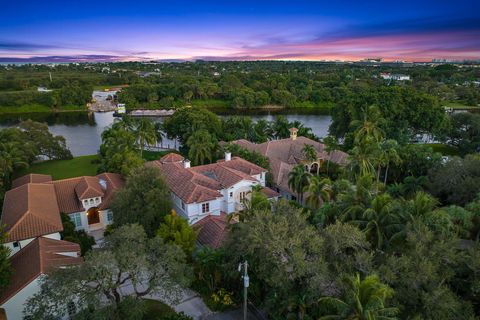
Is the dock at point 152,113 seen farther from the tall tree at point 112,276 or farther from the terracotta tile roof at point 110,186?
the tall tree at point 112,276

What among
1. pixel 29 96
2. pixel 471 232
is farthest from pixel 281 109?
pixel 471 232

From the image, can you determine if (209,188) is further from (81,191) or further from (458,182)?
(458,182)

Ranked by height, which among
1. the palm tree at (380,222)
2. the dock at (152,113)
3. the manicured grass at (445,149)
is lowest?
the dock at (152,113)

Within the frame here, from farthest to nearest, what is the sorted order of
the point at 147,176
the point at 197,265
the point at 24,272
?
the point at 147,176
the point at 197,265
the point at 24,272

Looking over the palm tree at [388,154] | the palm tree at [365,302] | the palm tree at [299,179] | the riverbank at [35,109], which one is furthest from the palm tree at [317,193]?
the riverbank at [35,109]

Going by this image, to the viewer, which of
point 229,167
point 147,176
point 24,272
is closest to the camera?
point 24,272

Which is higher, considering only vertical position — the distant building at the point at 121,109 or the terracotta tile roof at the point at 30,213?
the terracotta tile roof at the point at 30,213

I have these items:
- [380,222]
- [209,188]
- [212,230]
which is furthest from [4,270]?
[380,222]

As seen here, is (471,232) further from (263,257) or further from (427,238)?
(263,257)
